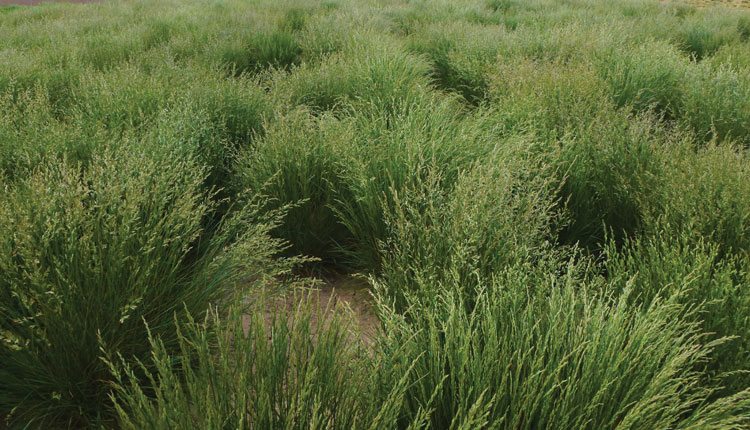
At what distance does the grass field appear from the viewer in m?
1.37

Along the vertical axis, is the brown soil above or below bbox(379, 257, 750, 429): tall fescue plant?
below

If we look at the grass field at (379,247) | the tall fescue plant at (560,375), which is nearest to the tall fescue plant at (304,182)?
the grass field at (379,247)

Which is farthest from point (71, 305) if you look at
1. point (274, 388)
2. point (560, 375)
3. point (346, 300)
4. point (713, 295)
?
point (713, 295)

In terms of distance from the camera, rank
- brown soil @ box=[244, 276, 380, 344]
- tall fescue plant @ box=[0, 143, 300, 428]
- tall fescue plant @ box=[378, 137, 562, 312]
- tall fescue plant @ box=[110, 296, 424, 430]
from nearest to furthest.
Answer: tall fescue plant @ box=[110, 296, 424, 430]
tall fescue plant @ box=[0, 143, 300, 428]
tall fescue plant @ box=[378, 137, 562, 312]
brown soil @ box=[244, 276, 380, 344]

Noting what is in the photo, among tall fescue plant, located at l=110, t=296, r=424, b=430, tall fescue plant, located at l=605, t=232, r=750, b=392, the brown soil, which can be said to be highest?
tall fescue plant, located at l=110, t=296, r=424, b=430

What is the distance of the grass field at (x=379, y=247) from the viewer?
137 cm

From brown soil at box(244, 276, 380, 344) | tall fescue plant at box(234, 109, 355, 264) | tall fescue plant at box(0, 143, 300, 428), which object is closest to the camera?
tall fescue plant at box(0, 143, 300, 428)

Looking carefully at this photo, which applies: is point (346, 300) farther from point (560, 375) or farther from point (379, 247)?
point (560, 375)

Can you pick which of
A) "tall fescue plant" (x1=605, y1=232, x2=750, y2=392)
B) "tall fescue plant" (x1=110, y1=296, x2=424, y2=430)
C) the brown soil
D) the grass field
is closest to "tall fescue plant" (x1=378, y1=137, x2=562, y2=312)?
the grass field

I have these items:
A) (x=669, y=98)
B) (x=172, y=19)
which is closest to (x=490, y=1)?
(x=172, y=19)

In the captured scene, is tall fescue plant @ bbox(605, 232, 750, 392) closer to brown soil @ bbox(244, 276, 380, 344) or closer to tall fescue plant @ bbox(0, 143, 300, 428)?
brown soil @ bbox(244, 276, 380, 344)

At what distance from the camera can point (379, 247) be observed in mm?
2586

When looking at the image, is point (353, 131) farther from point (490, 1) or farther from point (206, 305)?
point (490, 1)

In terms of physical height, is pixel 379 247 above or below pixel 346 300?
above
